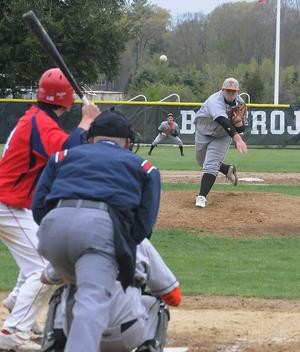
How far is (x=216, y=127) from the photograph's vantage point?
39.3ft

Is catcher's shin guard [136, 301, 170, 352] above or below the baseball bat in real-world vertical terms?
below

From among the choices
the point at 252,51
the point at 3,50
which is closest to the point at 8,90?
the point at 3,50

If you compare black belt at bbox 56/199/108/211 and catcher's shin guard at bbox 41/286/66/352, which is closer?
black belt at bbox 56/199/108/211

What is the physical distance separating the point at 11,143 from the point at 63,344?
1595mm

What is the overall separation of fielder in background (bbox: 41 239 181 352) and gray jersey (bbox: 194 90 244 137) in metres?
6.75

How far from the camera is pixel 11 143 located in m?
5.68

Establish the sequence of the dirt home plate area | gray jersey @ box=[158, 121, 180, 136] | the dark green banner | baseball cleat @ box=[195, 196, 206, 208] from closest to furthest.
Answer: the dirt home plate area
baseball cleat @ box=[195, 196, 206, 208]
gray jersey @ box=[158, 121, 180, 136]
the dark green banner

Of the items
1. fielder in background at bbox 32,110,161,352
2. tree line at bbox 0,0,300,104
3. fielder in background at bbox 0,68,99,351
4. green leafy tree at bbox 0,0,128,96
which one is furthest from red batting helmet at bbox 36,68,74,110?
tree line at bbox 0,0,300,104

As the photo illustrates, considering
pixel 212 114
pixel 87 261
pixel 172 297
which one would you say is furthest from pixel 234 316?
pixel 212 114

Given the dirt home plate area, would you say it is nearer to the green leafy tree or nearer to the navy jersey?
the navy jersey

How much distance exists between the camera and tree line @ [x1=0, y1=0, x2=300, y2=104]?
1751 inches

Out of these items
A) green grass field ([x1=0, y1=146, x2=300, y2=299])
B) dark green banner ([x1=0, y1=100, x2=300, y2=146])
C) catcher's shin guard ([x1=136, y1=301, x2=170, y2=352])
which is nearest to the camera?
catcher's shin guard ([x1=136, y1=301, x2=170, y2=352])

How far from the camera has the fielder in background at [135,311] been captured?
460 centimetres

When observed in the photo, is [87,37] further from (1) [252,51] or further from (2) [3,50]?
(1) [252,51]
